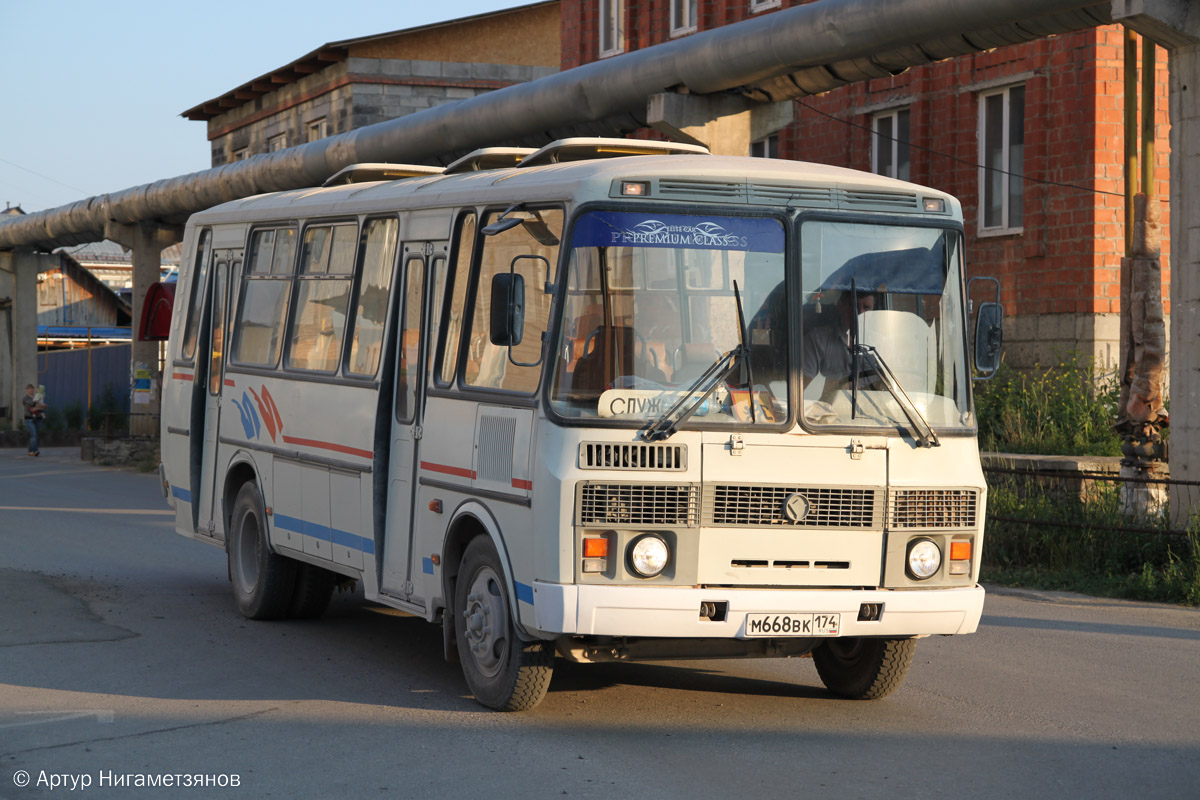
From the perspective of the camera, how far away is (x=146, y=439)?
3278 centimetres

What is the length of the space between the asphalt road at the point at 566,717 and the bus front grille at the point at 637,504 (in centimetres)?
103

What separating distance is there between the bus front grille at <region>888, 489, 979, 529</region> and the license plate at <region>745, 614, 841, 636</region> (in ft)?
1.86

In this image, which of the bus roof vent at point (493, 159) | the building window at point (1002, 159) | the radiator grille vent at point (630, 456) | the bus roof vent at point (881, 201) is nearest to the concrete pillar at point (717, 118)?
the building window at point (1002, 159)

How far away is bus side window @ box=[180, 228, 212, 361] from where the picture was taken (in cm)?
1272

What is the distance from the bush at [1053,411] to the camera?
60.4ft

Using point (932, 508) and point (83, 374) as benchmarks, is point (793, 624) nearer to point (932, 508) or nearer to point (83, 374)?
point (932, 508)

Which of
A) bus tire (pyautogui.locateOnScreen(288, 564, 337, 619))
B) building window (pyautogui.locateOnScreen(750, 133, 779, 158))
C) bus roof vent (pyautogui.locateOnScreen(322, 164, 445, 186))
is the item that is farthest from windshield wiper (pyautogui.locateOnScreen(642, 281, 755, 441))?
building window (pyautogui.locateOnScreen(750, 133, 779, 158))

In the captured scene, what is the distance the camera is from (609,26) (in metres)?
31.9

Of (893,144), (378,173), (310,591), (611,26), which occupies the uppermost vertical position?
(611,26)

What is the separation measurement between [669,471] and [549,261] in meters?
1.21

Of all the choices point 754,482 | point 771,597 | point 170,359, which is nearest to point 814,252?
point 754,482

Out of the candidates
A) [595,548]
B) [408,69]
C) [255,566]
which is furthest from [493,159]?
[408,69]

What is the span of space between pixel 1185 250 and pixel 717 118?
571cm

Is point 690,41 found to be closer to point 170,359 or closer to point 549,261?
point 170,359
